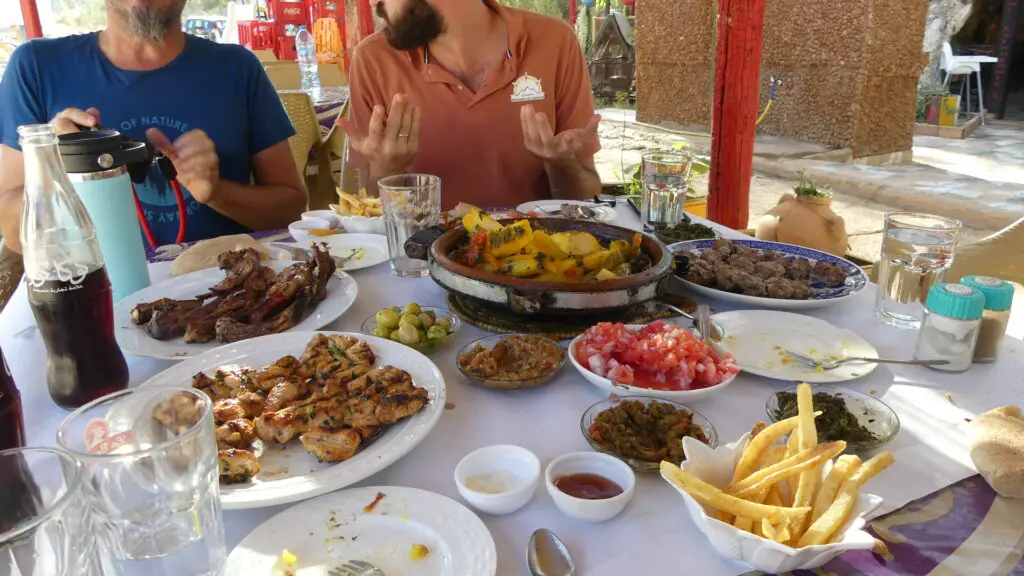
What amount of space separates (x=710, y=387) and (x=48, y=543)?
1.03 meters

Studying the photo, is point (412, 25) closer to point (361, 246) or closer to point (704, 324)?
point (361, 246)

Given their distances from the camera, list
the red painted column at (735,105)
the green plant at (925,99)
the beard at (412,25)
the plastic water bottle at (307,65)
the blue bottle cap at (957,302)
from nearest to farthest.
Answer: the blue bottle cap at (957,302), the beard at (412,25), the red painted column at (735,105), the plastic water bottle at (307,65), the green plant at (925,99)

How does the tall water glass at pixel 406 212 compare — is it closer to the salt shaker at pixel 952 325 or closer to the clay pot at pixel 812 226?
the salt shaker at pixel 952 325

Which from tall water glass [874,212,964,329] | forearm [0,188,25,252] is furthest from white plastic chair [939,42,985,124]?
forearm [0,188,25,252]

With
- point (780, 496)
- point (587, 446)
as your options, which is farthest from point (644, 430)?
point (780, 496)

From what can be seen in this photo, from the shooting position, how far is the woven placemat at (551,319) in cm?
158

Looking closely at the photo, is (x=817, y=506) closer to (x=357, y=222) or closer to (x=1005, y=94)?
(x=357, y=222)

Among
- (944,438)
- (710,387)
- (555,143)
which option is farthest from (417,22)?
(944,438)

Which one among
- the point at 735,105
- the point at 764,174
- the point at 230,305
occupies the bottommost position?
the point at 764,174

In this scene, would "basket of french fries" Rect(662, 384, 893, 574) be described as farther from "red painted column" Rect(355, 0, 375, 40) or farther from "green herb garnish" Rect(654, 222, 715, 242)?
"red painted column" Rect(355, 0, 375, 40)

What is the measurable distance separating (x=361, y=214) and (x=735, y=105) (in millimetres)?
2983

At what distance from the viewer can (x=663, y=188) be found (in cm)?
238

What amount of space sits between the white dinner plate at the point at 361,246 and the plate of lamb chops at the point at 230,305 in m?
0.22

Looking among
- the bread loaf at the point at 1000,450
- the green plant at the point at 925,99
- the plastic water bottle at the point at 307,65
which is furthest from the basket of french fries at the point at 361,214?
the green plant at the point at 925,99
